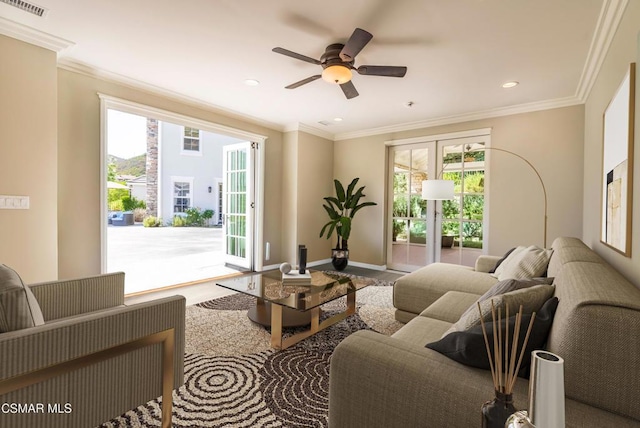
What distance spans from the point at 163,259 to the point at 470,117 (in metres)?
5.87

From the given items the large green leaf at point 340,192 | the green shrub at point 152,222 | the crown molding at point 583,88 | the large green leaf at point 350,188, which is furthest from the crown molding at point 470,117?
the green shrub at point 152,222

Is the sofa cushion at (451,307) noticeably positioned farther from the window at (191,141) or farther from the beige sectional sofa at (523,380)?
the window at (191,141)

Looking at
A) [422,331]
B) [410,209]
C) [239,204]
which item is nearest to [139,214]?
[239,204]

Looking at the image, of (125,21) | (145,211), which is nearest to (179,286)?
(125,21)

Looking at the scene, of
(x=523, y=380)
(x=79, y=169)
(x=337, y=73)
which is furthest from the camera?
(x=79, y=169)

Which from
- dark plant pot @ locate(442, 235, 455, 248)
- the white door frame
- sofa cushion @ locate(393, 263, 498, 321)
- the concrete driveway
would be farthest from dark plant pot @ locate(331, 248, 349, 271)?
sofa cushion @ locate(393, 263, 498, 321)

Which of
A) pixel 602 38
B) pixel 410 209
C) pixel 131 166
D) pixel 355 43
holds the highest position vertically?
pixel 131 166

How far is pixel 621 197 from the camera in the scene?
65.4 inches

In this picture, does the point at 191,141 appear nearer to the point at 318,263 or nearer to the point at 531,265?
the point at 318,263

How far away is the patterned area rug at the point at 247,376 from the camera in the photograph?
1.61m

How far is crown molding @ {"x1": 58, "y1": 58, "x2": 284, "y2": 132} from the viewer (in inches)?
120

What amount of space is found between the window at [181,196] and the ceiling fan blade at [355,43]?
10.9m

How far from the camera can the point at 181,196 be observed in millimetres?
12000

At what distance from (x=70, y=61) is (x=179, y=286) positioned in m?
2.74
